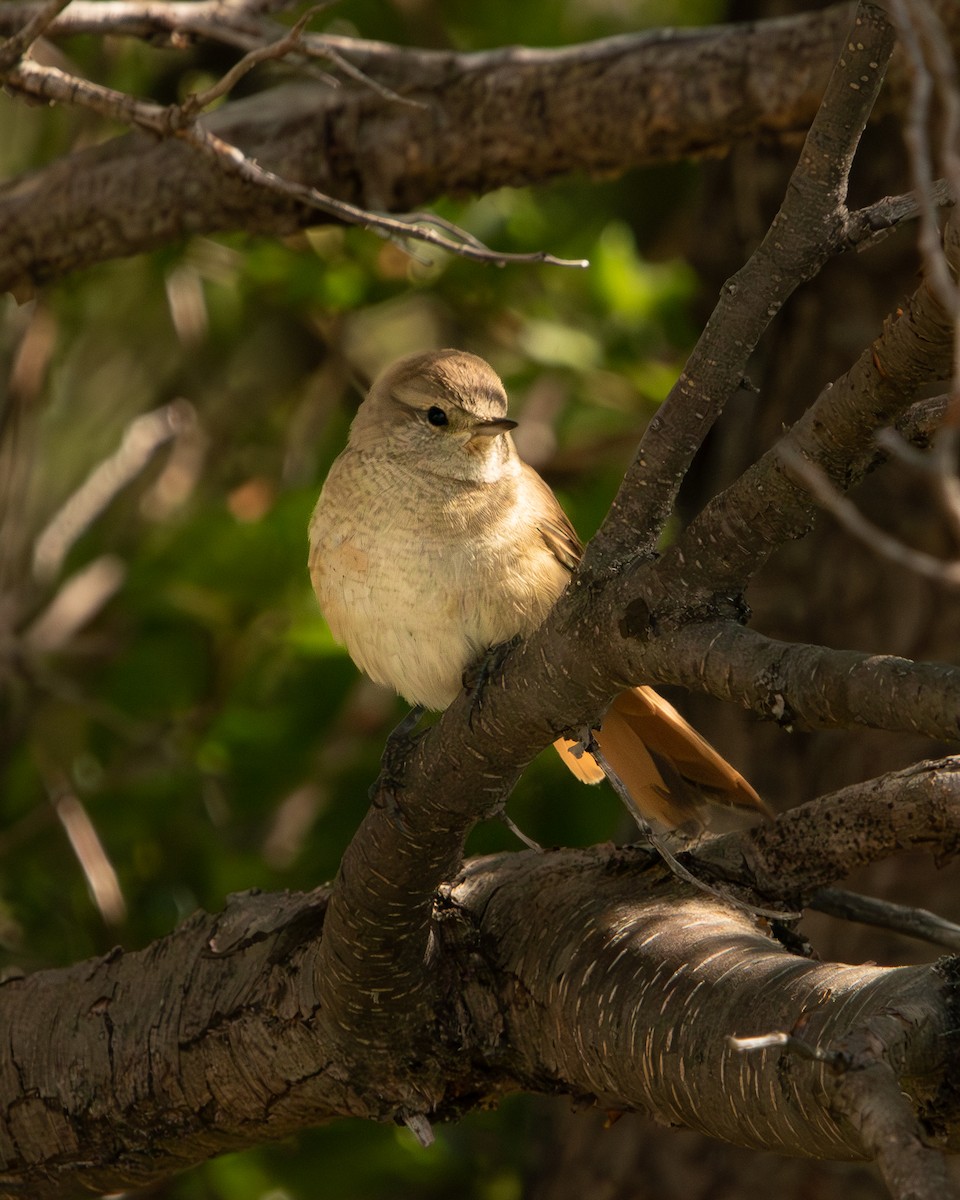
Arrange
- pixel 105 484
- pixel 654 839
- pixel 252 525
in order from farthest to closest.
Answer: pixel 105 484
pixel 252 525
pixel 654 839

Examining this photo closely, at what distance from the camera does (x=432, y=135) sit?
3590mm

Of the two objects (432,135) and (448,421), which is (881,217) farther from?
(432,135)

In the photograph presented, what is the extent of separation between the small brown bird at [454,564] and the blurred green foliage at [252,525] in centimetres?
86

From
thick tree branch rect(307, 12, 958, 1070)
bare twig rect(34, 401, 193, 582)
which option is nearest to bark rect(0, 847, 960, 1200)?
thick tree branch rect(307, 12, 958, 1070)

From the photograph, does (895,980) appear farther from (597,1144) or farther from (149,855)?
(149,855)

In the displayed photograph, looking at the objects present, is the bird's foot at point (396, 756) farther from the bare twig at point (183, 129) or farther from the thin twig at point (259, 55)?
the thin twig at point (259, 55)

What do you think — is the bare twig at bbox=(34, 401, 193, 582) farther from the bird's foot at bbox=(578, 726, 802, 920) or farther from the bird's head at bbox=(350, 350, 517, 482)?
the bird's foot at bbox=(578, 726, 802, 920)

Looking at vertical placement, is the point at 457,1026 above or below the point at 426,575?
below

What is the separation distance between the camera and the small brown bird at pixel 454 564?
118 inches

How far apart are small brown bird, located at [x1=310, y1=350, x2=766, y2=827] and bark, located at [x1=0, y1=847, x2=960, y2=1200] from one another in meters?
0.30

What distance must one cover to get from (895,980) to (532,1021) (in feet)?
2.69

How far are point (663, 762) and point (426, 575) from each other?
0.64 m

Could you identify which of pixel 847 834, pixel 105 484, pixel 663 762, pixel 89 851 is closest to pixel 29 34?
pixel 663 762

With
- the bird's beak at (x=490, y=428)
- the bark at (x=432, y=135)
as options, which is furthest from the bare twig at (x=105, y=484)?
the bird's beak at (x=490, y=428)
